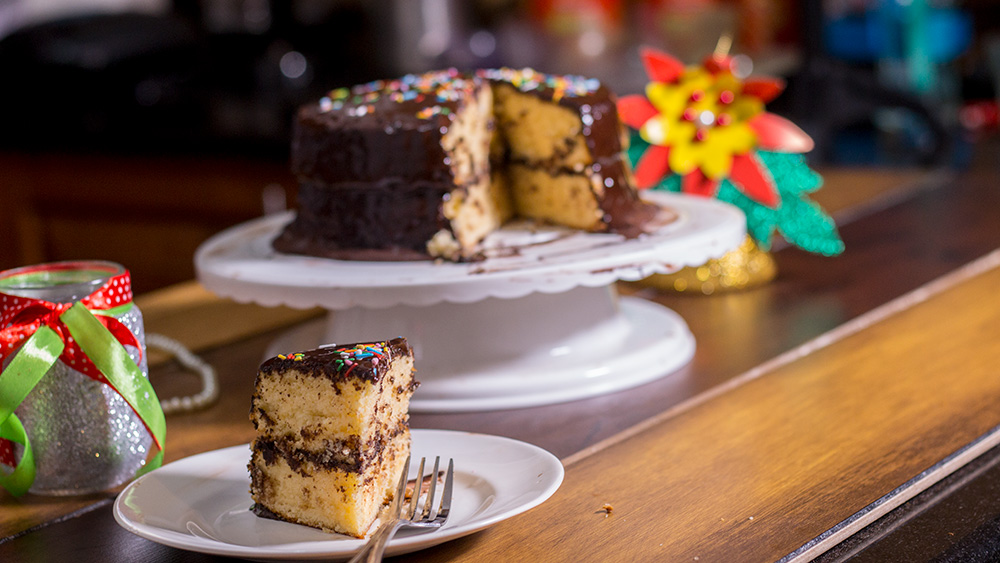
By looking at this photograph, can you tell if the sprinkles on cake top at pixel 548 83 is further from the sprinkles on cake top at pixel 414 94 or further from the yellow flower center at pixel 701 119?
the yellow flower center at pixel 701 119

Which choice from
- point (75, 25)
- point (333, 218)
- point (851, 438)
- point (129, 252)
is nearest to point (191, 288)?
point (333, 218)

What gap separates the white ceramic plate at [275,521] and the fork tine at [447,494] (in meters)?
0.01

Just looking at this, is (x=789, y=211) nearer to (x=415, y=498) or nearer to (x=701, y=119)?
(x=701, y=119)

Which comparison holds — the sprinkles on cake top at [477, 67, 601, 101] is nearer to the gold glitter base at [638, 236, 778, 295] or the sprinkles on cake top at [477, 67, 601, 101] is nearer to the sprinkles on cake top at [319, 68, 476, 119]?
the sprinkles on cake top at [319, 68, 476, 119]

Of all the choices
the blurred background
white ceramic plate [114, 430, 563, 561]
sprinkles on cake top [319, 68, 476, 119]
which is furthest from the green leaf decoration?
the blurred background

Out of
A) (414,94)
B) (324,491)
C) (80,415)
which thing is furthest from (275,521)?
(414,94)

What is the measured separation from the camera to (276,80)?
3096 millimetres

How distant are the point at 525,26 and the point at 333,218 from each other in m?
1.87

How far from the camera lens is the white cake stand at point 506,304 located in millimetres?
935

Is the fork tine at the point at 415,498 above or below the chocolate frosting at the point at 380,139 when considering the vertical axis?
below

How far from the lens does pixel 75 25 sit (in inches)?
116

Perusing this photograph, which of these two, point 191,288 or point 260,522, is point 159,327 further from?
point 260,522

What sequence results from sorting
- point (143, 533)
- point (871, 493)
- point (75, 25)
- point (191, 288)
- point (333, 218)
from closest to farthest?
point (143, 533) → point (871, 493) → point (333, 218) → point (191, 288) → point (75, 25)

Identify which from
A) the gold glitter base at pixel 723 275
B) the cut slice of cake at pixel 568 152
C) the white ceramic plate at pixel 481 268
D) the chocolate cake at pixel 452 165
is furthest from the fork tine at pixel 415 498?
the gold glitter base at pixel 723 275
